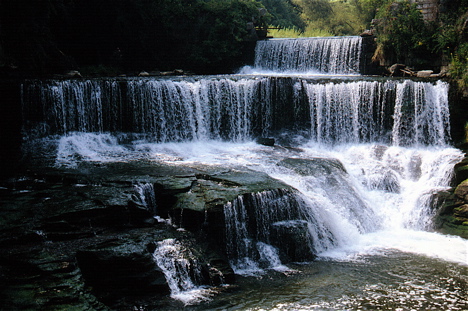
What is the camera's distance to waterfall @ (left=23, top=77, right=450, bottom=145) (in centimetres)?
1348

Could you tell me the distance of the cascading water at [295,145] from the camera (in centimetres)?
929

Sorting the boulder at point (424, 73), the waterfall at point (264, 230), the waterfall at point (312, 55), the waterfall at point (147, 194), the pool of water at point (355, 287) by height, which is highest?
the waterfall at point (312, 55)

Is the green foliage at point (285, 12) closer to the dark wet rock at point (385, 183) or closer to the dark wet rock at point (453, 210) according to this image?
the dark wet rock at point (385, 183)

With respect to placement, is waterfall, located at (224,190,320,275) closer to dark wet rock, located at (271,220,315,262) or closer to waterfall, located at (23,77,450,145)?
dark wet rock, located at (271,220,315,262)

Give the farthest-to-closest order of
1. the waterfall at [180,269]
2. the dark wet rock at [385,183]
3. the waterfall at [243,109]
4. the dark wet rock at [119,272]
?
the waterfall at [243,109], the dark wet rock at [385,183], the waterfall at [180,269], the dark wet rock at [119,272]

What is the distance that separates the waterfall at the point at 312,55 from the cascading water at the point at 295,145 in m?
3.86

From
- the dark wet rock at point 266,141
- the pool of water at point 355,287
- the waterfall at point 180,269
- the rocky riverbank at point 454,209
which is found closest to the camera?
the pool of water at point 355,287

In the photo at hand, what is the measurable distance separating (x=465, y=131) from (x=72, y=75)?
1248cm

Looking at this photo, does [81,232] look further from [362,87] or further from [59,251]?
[362,87]

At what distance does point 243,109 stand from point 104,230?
7.70 m

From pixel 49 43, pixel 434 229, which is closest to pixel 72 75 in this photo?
pixel 49 43

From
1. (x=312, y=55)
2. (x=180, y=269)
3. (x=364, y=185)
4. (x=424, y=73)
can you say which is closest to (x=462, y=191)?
(x=364, y=185)

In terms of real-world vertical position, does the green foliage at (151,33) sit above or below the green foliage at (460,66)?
above

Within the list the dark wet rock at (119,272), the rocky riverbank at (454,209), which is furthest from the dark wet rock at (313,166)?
the dark wet rock at (119,272)
